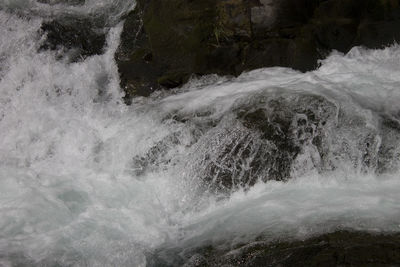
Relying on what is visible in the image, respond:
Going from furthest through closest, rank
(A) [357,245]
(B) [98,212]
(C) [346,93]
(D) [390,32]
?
(D) [390,32]
(C) [346,93]
(B) [98,212]
(A) [357,245]

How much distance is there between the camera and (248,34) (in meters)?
6.50

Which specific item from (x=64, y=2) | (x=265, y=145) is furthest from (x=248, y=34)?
(x=64, y=2)

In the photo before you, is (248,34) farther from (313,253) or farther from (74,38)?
(313,253)

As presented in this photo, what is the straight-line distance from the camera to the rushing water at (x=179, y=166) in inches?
165

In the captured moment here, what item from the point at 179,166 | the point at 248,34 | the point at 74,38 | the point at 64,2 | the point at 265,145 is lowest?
the point at 179,166

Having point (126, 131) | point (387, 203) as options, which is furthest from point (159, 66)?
point (387, 203)

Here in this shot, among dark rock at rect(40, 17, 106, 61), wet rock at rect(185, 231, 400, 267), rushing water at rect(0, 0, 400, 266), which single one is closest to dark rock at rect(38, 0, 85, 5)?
dark rock at rect(40, 17, 106, 61)

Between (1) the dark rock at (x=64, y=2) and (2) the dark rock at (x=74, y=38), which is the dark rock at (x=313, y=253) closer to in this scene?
(2) the dark rock at (x=74, y=38)

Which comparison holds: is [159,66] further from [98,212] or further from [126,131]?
[98,212]

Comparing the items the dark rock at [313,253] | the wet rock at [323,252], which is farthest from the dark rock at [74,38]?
the wet rock at [323,252]

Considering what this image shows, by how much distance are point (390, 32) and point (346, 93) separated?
1.48 metres

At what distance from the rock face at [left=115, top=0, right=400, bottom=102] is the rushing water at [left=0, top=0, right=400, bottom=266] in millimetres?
202

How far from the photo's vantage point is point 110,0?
8289 millimetres

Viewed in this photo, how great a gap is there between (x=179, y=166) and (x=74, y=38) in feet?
12.2
